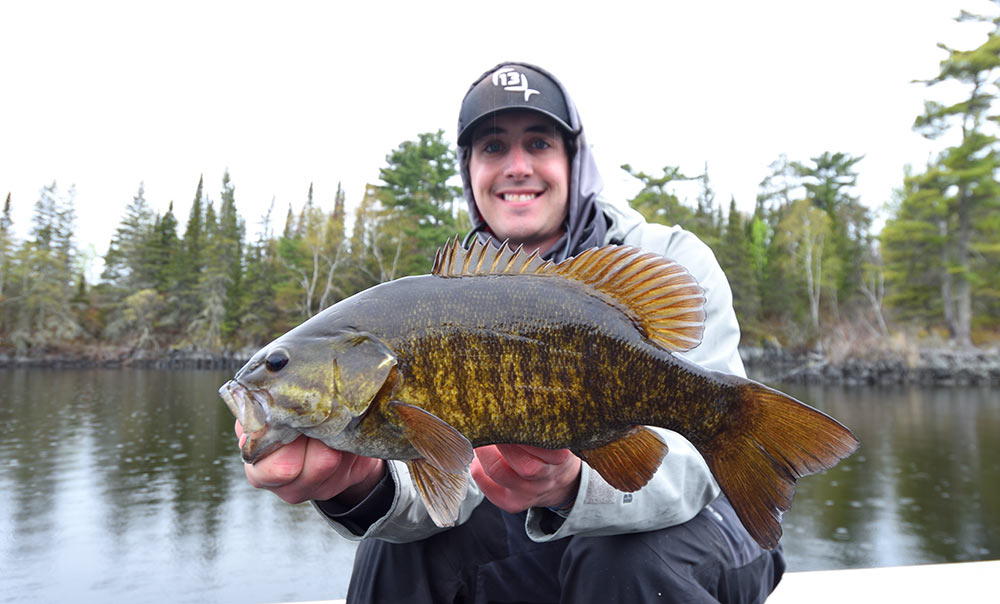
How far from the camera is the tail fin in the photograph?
1530mm

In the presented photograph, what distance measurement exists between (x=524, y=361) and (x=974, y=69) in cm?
4024

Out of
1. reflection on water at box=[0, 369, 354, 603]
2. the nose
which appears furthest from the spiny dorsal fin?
reflection on water at box=[0, 369, 354, 603]

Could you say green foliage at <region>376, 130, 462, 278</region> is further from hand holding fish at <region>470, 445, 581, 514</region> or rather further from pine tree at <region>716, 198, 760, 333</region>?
hand holding fish at <region>470, 445, 581, 514</region>

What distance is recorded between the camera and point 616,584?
229 centimetres

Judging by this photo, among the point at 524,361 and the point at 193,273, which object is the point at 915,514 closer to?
the point at 524,361

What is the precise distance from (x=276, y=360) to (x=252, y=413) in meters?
0.14

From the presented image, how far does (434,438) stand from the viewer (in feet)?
4.94

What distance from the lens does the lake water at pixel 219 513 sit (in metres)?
8.66

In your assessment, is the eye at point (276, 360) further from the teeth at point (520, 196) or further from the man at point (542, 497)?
the teeth at point (520, 196)

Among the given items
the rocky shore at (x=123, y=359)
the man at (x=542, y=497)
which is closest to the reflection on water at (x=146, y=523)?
the man at (x=542, y=497)

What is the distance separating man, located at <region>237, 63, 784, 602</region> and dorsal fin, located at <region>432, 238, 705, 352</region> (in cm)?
49

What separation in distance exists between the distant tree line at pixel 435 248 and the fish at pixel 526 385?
1144 inches

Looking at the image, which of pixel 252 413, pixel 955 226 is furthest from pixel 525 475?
pixel 955 226

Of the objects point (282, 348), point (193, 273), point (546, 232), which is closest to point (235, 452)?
point (546, 232)
